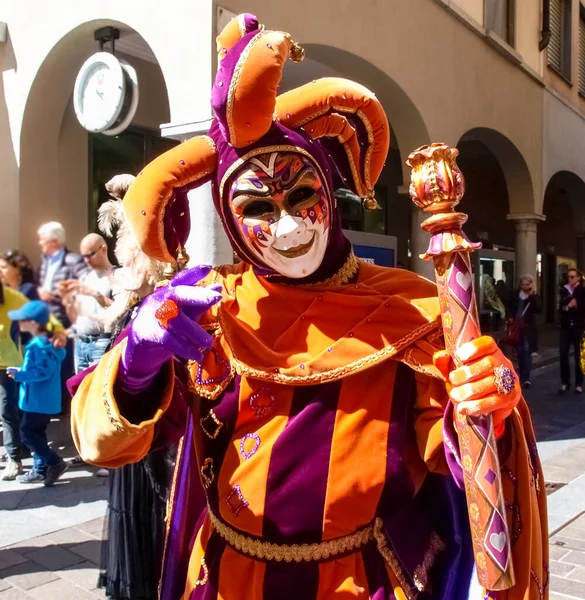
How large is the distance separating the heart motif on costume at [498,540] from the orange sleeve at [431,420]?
21 centimetres

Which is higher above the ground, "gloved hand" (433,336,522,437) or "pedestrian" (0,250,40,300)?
"pedestrian" (0,250,40,300)

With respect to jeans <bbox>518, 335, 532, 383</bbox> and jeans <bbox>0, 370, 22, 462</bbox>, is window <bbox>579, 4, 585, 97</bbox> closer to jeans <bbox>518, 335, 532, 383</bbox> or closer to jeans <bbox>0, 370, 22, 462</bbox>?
jeans <bbox>518, 335, 532, 383</bbox>

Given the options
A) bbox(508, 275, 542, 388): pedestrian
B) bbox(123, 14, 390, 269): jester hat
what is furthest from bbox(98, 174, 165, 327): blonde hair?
bbox(508, 275, 542, 388): pedestrian

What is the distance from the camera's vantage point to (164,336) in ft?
3.72

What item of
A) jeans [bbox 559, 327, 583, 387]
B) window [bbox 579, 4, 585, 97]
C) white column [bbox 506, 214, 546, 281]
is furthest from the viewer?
window [bbox 579, 4, 585, 97]

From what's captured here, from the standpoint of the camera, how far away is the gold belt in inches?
51.6

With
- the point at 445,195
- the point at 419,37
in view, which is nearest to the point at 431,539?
the point at 445,195

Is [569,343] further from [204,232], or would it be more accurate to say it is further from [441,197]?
[441,197]

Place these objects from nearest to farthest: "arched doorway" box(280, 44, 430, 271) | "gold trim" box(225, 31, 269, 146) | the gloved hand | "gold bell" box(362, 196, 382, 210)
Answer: the gloved hand < "gold trim" box(225, 31, 269, 146) < "gold bell" box(362, 196, 382, 210) < "arched doorway" box(280, 44, 430, 271)

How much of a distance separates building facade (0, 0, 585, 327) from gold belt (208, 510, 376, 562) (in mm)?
735

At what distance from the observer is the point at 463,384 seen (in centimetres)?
111

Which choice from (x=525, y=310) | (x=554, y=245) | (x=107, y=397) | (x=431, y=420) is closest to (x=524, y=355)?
(x=525, y=310)

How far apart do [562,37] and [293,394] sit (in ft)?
41.9

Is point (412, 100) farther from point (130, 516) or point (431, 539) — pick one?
point (431, 539)
